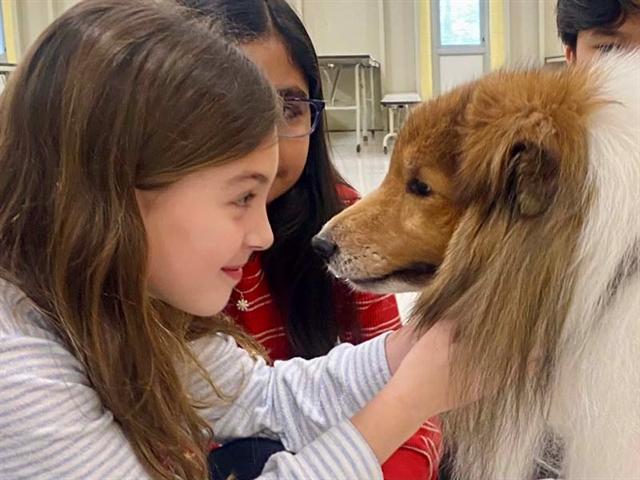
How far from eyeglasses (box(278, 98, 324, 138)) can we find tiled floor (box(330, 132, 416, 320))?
0.65 meters

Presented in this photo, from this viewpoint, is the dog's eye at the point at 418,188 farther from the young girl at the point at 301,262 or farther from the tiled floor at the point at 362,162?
the tiled floor at the point at 362,162

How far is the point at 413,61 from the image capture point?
890 centimetres

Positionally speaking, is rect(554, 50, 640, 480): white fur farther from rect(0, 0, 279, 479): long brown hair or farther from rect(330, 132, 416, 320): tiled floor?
rect(330, 132, 416, 320): tiled floor

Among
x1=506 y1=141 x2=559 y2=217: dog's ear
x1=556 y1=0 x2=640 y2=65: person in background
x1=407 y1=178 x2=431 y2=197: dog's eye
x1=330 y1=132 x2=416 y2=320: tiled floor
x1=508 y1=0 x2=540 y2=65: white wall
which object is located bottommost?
x1=330 y1=132 x2=416 y2=320: tiled floor

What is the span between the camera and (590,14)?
154 centimetres

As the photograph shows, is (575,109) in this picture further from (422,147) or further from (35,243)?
(35,243)

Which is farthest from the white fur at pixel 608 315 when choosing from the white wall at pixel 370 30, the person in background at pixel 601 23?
the white wall at pixel 370 30

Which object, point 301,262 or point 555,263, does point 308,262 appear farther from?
point 555,263

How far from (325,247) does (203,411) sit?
0.33 metres

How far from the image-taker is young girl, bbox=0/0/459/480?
87cm

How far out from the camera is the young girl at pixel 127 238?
0.87 m

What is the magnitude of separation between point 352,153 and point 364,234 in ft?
20.0

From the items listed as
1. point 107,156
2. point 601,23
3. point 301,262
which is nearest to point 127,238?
point 107,156

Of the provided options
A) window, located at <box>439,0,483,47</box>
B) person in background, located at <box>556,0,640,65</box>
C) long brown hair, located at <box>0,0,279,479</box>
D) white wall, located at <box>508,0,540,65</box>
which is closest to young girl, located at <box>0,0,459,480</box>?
long brown hair, located at <box>0,0,279,479</box>
